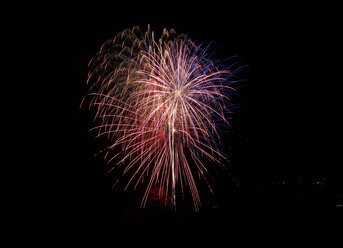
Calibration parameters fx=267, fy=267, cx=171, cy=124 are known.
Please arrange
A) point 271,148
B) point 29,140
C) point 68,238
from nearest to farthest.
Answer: point 68,238 → point 29,140 → point 271,148

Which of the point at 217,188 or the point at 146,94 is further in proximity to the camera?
the point at 217,188

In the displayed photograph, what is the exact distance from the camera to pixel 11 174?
1258 centimetres

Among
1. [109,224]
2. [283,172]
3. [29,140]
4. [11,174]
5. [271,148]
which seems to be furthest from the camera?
[271,148]

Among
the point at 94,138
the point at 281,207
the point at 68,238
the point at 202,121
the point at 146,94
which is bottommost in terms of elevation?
the point at 68,238

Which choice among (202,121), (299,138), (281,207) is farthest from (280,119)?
(202,121)

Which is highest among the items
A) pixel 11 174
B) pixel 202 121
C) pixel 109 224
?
pixel 202 121

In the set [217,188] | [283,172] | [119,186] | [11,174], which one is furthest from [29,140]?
[283,172]

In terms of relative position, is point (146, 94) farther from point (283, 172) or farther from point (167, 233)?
point (283, 172)

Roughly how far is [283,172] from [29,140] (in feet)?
50.0

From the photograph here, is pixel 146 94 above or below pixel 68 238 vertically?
above

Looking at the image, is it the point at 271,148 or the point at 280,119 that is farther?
the point at 280,119

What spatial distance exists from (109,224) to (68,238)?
1888mm

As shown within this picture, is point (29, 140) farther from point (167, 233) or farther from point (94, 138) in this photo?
point (167, 233)

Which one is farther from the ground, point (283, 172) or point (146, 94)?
point (283, 172)
